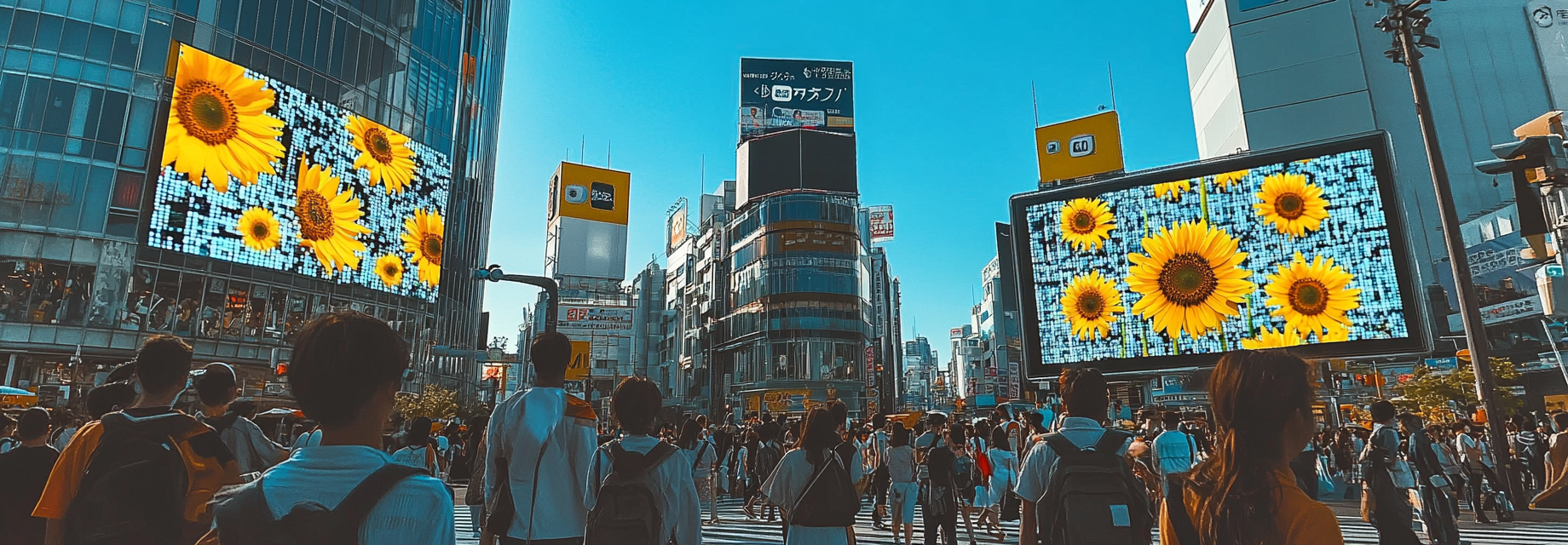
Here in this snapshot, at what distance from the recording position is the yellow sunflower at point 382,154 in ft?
120

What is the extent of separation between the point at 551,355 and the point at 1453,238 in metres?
15.2

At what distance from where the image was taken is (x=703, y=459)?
12914 mm

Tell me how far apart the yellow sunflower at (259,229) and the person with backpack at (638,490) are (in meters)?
34.1

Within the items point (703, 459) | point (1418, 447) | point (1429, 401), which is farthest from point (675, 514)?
point (1429, 401)

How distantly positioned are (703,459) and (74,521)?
10.3m

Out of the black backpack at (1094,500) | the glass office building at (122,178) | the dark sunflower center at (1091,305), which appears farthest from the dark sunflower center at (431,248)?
the black backpack at (1094,500)

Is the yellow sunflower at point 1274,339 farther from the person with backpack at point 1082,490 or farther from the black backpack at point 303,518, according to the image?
the black backpack at point 303,518

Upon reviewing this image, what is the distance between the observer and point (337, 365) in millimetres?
1831

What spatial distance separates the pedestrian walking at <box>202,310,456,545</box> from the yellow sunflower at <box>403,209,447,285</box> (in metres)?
40.0

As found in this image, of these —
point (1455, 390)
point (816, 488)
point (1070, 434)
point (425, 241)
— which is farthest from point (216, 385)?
point (1455, 390)

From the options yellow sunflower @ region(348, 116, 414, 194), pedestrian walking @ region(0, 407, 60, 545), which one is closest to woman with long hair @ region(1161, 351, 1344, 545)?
pedestrian walking @ region(0, 407, 60, 545)

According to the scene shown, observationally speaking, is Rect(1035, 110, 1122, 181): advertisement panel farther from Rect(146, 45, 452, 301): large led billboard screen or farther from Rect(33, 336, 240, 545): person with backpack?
Rect(33, 336, 240, 545): person with backpack

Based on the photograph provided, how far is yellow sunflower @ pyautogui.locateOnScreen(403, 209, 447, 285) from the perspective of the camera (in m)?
38.2

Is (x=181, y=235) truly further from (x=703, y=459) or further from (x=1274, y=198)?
(x=1274, y=198)
